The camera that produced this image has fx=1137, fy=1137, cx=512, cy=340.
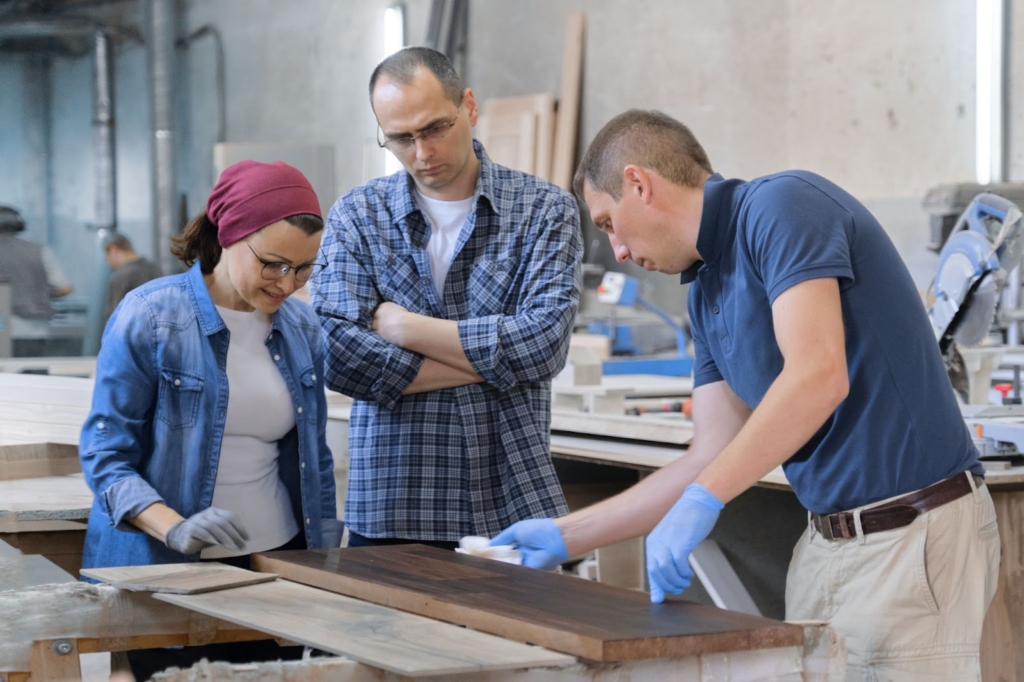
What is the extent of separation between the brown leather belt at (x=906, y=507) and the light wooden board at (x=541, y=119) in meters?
6.19

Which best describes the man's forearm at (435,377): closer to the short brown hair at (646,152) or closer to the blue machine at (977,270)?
the short brown hair at (646,152)

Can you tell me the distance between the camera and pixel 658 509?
1.78 m

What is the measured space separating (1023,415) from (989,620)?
60 cm

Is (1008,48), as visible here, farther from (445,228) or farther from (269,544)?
(269,544)

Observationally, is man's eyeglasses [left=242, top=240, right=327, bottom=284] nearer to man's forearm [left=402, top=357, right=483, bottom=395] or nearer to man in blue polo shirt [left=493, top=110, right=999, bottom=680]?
man's forearm [left=402, top=357, right=483, bottom=395]

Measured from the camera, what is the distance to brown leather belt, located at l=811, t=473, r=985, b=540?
1.54 m

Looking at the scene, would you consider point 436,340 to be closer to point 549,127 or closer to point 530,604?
point 530,604

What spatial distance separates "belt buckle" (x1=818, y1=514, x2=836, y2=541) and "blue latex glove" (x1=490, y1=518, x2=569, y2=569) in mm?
386

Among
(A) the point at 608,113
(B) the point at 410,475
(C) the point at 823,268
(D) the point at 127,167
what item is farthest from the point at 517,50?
(C) the point at 823,268

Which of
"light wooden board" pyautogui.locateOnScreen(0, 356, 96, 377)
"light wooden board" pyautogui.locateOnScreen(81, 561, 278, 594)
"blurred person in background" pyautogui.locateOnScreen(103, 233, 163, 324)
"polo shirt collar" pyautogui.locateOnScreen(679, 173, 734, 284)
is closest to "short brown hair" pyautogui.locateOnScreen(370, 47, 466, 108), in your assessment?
"polo shirt collar" pyautogui.locateOnScreen(679, 173, 734, 284)

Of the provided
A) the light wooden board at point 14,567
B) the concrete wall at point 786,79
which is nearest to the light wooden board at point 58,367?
the light wooden board at point 14,567

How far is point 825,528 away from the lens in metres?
1.63

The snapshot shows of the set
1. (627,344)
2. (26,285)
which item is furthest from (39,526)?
(26,285)

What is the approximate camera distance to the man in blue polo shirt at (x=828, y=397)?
1451 millimetres
